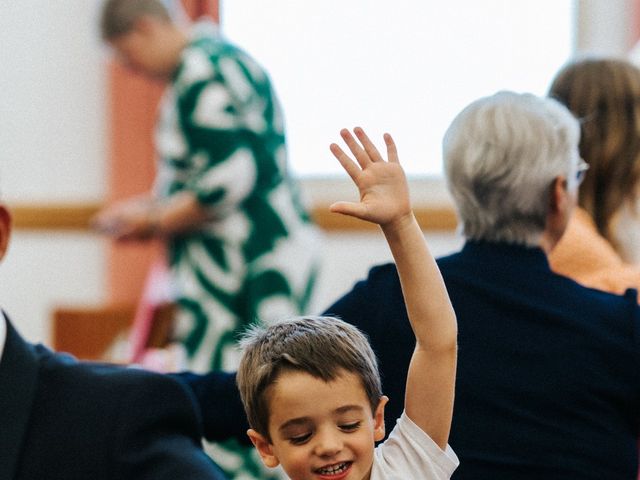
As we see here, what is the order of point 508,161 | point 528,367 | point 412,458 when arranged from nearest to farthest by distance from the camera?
point 412,458 < point 528,367 < point 508,161

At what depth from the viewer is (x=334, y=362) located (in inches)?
50.2

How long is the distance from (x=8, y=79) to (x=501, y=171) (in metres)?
4.23

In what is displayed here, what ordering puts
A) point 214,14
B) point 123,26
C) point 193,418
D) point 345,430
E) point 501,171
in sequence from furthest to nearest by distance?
point 214,14
point 123,26
point 501,171
point 193,418
point 345,430

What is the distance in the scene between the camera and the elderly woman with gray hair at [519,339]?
66.4 inches

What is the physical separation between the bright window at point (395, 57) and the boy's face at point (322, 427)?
4.20 meters

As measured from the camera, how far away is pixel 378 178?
1.23m

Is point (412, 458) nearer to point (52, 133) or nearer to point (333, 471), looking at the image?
point (333, 471)

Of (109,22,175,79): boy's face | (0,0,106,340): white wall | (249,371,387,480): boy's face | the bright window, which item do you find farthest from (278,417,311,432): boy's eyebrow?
(0,0,106,340): white wall

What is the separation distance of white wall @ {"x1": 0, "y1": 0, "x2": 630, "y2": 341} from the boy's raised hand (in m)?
4.48

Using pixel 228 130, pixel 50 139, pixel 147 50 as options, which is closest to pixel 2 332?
pixel 228 130

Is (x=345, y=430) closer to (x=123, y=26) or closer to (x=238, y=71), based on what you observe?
(x=238, y=71)

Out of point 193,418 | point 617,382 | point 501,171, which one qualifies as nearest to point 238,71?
point 501,171

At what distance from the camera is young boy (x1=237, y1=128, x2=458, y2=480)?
1.23 m

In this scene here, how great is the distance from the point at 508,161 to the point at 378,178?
66 cm
